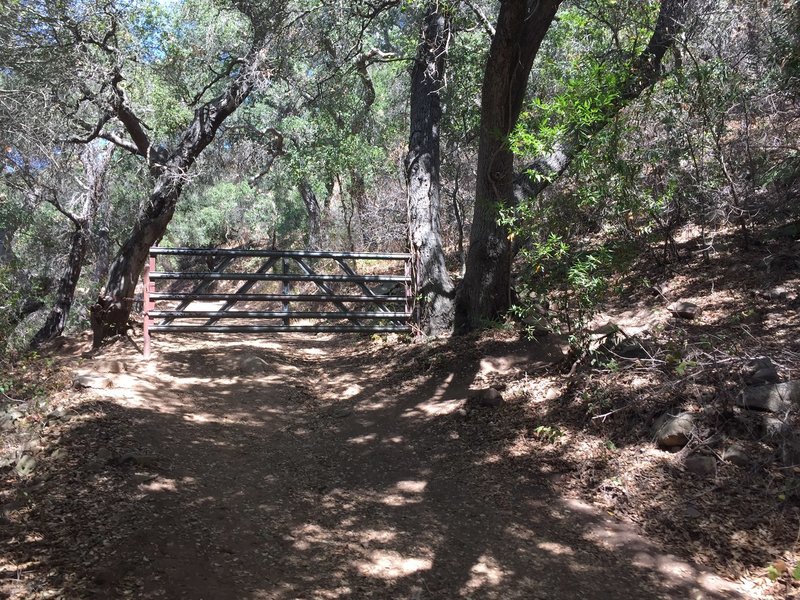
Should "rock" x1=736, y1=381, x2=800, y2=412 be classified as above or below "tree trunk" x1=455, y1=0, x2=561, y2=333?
below

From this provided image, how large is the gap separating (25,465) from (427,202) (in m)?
7.19

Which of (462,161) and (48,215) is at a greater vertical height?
(462,161)

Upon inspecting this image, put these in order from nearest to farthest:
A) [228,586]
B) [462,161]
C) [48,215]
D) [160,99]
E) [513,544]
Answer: [228,586] < [513,544] < [160,99] < [462,161] < [48,215]

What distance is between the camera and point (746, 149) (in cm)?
904

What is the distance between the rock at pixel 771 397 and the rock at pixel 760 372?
0.13m

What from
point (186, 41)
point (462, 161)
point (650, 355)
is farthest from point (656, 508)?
point (462, 161)

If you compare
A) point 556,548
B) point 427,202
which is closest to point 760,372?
point 556,548

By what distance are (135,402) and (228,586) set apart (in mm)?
3689

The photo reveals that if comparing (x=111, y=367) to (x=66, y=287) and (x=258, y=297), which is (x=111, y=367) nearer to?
(x=258, y=297)

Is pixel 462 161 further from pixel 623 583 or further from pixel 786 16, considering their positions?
pixel 623 583

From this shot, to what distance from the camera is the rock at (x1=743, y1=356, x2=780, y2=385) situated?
5266 millimetres

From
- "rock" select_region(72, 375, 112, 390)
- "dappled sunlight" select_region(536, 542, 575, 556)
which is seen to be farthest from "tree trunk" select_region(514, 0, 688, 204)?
"rock" select_region(72, 375, 112, 390)

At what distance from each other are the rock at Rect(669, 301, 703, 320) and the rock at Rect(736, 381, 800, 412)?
271 centimetres

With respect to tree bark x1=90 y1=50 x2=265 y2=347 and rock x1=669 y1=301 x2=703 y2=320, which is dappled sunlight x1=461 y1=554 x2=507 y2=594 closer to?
rock x1=669 y1=301 x2=703 y2=320
